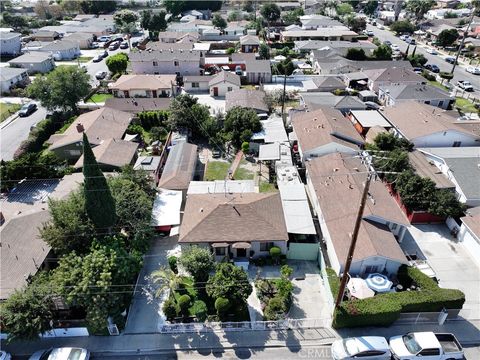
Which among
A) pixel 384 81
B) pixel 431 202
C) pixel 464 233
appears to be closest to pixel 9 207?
pixel 431 202

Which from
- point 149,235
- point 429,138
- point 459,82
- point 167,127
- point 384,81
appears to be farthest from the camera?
point 459,82

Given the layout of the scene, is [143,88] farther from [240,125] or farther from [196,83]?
[240,125]

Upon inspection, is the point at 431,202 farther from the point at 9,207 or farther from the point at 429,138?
the point at 9,207

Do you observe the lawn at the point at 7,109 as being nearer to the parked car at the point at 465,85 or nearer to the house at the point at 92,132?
the house at the point at 92,132

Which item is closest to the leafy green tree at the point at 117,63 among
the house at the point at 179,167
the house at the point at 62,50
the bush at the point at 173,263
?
the house at the point at 62,50

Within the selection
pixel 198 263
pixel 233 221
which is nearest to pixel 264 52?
pixel 233 221

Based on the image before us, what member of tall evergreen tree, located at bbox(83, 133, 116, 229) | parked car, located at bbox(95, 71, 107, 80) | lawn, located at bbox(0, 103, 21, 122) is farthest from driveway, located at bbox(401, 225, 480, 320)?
parked car, located at bbox(95, 71, 107, 80)
